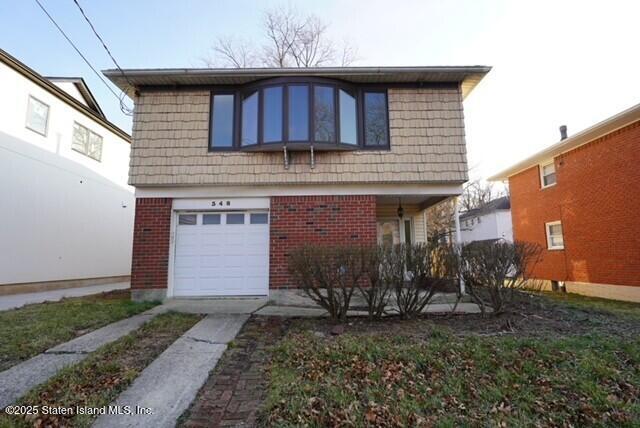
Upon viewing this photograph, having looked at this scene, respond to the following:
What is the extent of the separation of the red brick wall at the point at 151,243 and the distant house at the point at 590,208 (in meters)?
12.2

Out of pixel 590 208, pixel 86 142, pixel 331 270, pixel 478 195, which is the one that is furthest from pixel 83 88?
pixel 478 195

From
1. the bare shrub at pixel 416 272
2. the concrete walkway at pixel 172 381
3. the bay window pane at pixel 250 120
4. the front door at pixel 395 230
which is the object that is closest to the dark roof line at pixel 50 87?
the bay window pane at pixel 250 120

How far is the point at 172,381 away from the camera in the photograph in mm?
3076

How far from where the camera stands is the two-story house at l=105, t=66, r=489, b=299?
24.4 feet

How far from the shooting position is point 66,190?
10797 mm

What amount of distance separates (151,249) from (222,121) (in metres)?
3.35

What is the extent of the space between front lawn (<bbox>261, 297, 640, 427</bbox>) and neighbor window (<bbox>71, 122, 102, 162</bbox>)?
1129 centimetres

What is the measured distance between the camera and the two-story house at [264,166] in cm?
745

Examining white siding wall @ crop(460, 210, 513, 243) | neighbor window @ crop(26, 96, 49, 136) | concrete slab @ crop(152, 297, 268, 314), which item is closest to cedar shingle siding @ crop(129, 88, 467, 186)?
concrete slab @ crop(152, 297, 268, 314)

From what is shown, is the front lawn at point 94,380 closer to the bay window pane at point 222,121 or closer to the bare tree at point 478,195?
the bay window pane at point 222,121

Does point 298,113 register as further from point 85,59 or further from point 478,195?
point 478,195

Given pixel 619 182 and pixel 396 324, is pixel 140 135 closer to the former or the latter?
pixel 396 324

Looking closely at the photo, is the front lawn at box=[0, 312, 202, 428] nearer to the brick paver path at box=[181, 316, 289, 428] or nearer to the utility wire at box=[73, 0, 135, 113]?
the brick paver path at box=[181, 316, 289, 428]

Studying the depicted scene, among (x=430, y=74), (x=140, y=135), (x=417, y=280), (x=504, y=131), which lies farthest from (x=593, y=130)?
(x=140, y=135)
